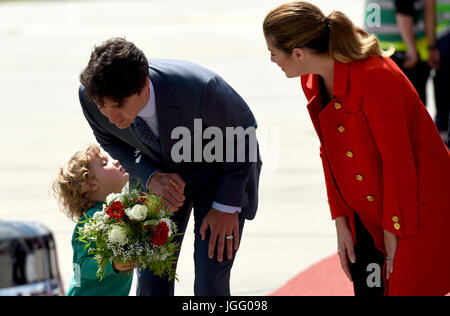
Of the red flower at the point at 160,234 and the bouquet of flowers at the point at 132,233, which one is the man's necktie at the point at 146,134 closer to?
the bouquet of flowers at the point at 132,233

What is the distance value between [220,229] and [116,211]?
1.65 ft

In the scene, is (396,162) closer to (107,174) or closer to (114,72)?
(114,72)

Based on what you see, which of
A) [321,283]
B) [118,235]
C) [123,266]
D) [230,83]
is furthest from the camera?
[230,83]

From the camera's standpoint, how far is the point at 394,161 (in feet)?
9.82

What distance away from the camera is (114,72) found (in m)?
3.26

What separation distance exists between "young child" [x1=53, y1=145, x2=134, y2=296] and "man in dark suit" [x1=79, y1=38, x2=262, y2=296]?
85mm

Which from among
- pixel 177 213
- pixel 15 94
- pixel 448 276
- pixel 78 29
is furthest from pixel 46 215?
pixel 78 29

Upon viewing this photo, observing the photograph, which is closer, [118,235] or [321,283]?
[118,235]

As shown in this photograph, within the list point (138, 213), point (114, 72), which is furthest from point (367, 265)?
point (114, 72)

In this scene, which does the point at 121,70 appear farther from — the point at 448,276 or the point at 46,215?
the point at 46,215

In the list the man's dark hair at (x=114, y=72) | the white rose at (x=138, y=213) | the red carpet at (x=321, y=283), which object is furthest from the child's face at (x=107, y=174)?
the red carpet at (x=321, y=283)

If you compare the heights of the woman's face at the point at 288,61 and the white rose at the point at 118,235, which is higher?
the woman's face at the point at 288,61

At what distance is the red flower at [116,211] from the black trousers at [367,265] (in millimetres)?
874

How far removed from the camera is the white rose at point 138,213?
340 centimetres
